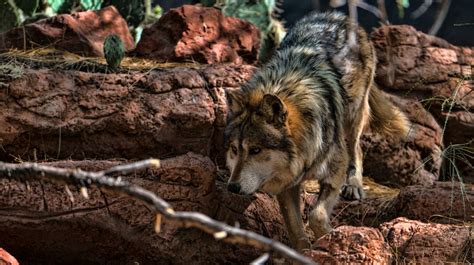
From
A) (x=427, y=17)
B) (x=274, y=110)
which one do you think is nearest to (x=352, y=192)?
(x=274, y=110)

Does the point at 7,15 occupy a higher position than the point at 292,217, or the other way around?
the point at 7,15

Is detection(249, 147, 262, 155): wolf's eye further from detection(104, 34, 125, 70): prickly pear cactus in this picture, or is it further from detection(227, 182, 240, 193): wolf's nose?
detection(104, 34, 125, 70): prickly pear cactus

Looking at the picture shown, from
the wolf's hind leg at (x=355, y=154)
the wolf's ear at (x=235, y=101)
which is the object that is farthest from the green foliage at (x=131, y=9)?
the wolf's ear at (x=235, y=101)

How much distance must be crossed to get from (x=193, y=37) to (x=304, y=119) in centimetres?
248

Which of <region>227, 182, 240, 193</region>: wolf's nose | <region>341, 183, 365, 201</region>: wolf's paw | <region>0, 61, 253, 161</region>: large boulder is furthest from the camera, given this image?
<region>341, 183, 365, 201</region>: wolf's paw

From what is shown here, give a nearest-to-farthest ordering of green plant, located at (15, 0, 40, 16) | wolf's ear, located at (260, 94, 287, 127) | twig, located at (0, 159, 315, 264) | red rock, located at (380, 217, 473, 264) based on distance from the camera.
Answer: twig, located at (0, 159, 315, 264), red rock, located at (380, 217, 473, 264), wolf's ear, located at (260, 94, 287, 127), green plant, located at (15, 0, 40, 16)

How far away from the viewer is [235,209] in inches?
277

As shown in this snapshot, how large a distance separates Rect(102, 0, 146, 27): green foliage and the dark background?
2098 mm

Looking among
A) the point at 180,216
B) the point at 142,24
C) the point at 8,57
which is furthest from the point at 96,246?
the point at 142,24

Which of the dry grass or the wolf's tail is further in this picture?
the wolf's tail

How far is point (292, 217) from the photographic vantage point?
22.4 ft

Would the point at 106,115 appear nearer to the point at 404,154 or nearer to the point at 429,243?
the point at 429,243

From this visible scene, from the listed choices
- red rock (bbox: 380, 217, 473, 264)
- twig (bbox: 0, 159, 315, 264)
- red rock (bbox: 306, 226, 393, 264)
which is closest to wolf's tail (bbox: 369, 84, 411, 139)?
red rock (bbox: 380, 217, 473, 264)

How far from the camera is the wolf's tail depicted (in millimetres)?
8281
